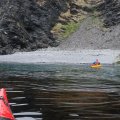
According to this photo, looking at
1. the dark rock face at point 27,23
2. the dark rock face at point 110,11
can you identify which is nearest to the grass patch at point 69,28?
the dark rock face at point 27,23

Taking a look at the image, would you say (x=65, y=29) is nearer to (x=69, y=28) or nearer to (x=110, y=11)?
(x=69, y=28)

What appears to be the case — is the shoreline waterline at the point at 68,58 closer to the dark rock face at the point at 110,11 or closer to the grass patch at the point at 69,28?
the grass patch at the point at 69,28

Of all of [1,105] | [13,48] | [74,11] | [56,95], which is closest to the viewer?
[1,105]

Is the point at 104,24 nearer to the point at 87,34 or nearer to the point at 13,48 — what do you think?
the point at 87,34

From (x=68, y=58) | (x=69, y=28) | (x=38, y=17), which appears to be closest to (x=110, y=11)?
(x=69, y=28)

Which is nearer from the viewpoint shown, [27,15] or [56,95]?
[56,95]

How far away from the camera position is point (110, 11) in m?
136

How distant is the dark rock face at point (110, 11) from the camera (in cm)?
13162

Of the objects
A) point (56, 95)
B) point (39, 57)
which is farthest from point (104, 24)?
point (56, 95)

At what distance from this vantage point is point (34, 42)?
12525 centimetres

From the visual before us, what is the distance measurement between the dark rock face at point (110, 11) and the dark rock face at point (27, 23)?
15.3 metres

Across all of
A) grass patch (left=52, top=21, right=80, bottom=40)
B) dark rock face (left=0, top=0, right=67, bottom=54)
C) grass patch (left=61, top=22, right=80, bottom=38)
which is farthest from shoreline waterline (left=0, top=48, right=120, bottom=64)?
grass patch (left=61, top=22, right=80, bottom=38)

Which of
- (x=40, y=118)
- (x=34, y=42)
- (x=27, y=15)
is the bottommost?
(x=40, y=118)

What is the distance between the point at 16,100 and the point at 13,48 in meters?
96.8
